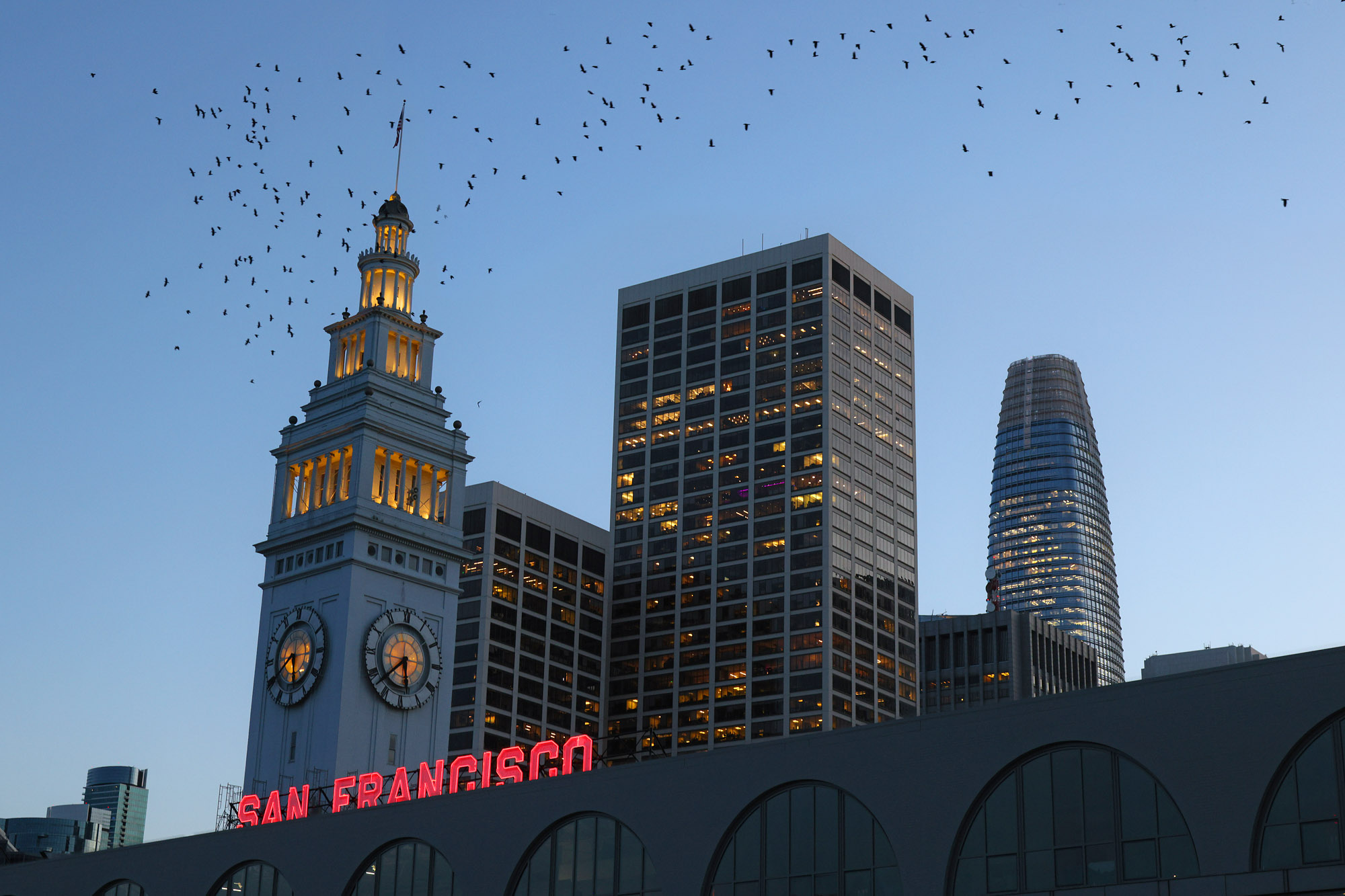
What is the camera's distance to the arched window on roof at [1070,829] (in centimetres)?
4803

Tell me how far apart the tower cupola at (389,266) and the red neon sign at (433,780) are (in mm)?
39543

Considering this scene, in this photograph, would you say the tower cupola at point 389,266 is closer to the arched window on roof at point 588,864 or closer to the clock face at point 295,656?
the clock face at point 295,656

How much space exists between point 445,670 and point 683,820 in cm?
4349

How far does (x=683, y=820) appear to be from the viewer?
5991 cm

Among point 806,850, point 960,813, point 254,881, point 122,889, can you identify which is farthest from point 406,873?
point 960,813

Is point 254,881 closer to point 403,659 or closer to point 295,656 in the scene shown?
point 295,656

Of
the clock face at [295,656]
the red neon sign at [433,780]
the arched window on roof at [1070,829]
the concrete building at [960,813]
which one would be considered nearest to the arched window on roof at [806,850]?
the concrete building at [960,813]

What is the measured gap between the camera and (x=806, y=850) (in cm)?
5634

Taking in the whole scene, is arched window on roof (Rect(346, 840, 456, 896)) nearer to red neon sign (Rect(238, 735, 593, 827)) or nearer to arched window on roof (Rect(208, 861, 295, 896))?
red neon sign (Rect(238, 735, 593, 827))

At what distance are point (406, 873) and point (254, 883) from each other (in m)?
10.9

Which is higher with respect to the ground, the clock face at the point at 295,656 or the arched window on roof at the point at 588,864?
the clock face at the point at 295,656

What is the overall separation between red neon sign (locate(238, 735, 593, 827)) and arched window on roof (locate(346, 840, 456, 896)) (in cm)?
236

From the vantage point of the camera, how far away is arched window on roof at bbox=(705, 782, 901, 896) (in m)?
54.6

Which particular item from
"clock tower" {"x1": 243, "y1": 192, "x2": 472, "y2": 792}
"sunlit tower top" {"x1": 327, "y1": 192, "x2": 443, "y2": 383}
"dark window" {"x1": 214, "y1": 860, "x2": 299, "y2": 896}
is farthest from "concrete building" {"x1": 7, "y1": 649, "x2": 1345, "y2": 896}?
"sunlit tower top" {"x1": 327, "y1": 192, "x2": 443, "y2": 383}
